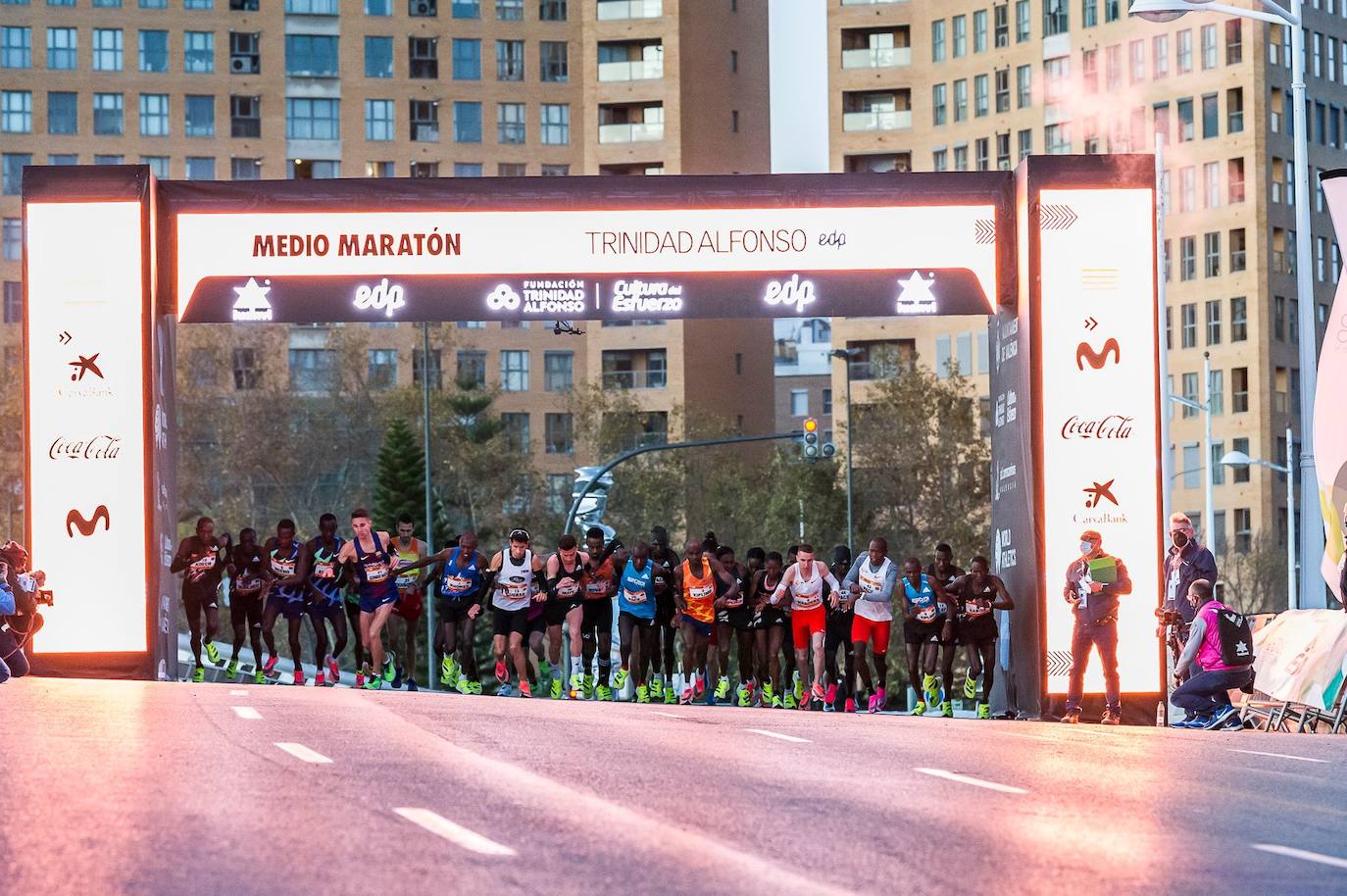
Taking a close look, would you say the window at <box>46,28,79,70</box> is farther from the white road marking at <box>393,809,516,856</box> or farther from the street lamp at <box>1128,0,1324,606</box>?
the white road marking at <box>393,809,516,856</box>

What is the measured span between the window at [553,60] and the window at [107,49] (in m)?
18.4

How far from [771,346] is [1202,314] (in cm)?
2032

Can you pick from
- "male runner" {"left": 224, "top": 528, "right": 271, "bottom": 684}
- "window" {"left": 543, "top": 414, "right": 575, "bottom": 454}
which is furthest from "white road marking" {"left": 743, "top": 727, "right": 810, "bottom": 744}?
"window" {"left": 543, "top": 414, "right": 575, "bottom": 454}

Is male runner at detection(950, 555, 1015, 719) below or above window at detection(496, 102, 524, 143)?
below

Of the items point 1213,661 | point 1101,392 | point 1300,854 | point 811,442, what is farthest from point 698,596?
point 811,442

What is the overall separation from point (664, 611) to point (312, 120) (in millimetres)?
89407

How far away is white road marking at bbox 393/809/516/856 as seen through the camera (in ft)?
37.6

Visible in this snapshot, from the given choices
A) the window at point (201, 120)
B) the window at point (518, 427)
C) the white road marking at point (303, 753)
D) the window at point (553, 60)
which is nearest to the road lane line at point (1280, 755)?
the white road marking at point (303, 753)

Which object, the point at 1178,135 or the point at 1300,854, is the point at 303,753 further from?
the point at 1178,135

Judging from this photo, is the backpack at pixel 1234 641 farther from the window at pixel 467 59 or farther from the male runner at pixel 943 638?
the window at pixel 467 59

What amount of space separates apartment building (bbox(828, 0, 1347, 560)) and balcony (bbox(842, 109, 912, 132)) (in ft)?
0.27

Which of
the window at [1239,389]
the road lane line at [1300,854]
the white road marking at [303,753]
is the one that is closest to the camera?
the road lane line at [1300,854]

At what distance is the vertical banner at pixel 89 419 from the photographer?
2598cm

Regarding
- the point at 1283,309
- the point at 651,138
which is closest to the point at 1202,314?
the point at 1283,309
